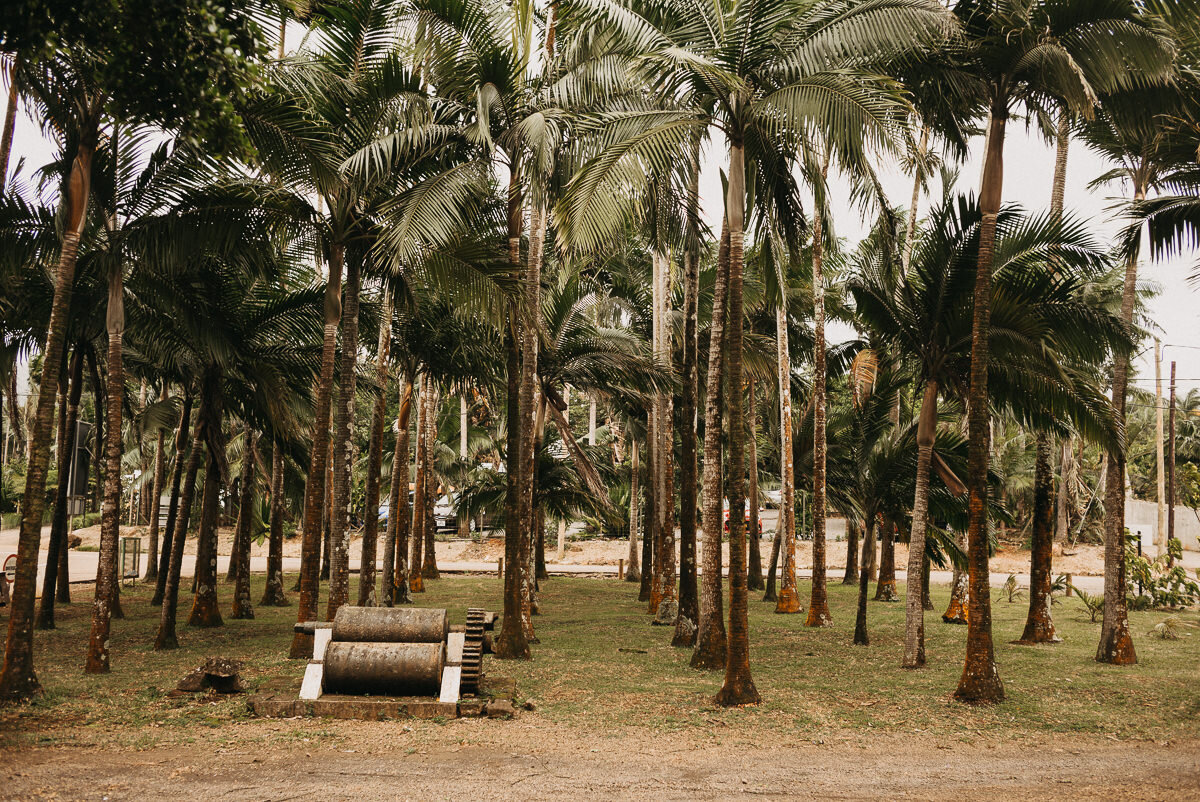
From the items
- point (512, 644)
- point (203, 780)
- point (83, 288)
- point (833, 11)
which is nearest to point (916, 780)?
point (203, 780)

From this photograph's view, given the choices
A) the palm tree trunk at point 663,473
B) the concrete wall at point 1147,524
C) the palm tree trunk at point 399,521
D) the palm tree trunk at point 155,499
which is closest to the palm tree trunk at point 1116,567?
the palm tree trunk at point 663,473

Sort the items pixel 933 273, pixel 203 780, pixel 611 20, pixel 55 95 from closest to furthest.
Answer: pixel 203 780 < pixel 55 95 < pixel 611 20 < pixel 933 273

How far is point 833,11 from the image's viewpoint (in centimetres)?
1068

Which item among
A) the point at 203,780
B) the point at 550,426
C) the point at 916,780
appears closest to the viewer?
the point at 203,780

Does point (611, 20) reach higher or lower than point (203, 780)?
higher

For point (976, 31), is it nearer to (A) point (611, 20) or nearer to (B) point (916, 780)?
(A) point (611, 20)

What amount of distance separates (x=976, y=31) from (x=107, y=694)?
13.2 metres

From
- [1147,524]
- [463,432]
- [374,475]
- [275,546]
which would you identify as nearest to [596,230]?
[374,475]

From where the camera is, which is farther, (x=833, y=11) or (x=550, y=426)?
(x=550, y=426)

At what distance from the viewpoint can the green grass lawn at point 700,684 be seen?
934 centimetres

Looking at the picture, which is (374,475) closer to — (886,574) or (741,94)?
(741,94)

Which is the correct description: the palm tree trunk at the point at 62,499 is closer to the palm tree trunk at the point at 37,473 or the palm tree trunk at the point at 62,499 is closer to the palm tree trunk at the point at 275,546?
the palm tree trunk at the point at 37,473

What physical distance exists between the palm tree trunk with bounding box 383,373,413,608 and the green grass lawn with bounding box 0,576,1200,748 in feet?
5.95

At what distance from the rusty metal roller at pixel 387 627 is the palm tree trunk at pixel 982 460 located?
6249 millimetres
